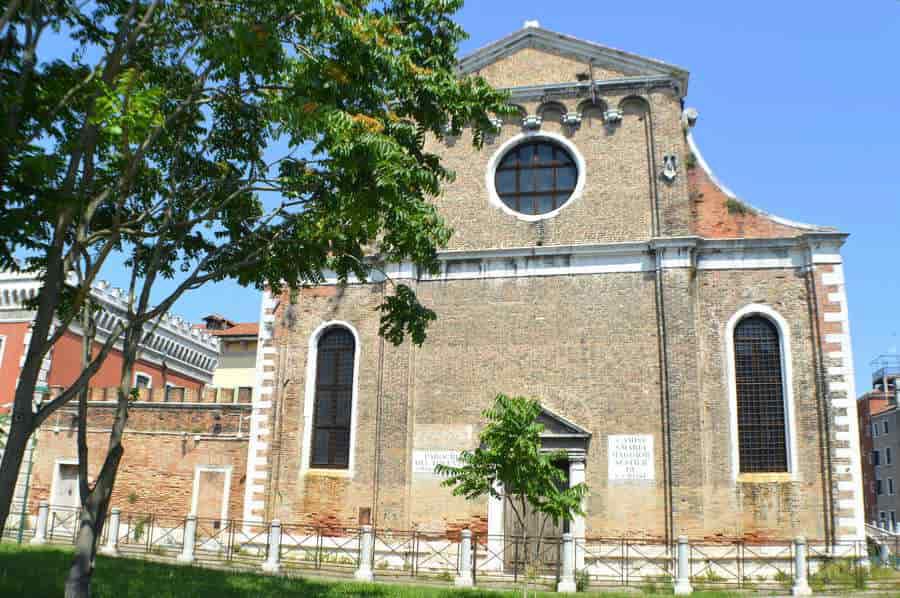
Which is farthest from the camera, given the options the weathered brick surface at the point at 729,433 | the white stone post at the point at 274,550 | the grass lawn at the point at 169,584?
the white stone post at the point at 274,550

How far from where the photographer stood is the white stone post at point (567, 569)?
16672mm

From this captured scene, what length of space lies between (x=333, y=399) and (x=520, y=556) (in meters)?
5.93

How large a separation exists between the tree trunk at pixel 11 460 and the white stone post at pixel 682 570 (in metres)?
12.2

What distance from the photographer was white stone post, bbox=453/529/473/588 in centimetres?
1703

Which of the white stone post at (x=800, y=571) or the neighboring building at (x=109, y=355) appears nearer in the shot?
the white stone post at (x=800, y=571)

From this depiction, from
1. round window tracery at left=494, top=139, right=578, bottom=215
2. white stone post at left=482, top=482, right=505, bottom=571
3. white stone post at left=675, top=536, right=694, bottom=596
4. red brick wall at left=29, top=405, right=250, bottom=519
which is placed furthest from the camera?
red brick wall at left=29, top=405, right=250, bottom=519

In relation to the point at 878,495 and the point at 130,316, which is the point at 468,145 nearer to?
the point at 130,316

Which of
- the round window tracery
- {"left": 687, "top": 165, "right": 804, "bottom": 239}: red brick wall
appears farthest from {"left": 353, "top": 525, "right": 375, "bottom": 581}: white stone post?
{"left": 687, "top": 165, "right": 804, "bottom": 239}: red brick wall

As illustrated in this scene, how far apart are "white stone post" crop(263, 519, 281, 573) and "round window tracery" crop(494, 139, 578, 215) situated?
372 inches

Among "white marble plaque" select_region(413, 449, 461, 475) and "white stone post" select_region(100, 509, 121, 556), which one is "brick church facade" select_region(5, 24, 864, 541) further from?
"white stone post" select_region(100, 509, 121, 556)

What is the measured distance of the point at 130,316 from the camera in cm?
1090

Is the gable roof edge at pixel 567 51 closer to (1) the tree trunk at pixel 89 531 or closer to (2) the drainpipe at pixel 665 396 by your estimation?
(2) the drainpipe at pixel 665 396

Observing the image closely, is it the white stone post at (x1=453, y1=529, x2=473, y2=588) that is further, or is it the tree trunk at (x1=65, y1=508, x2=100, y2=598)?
the white stone post at (x1=453, y1=529, x2=473, y2=588)

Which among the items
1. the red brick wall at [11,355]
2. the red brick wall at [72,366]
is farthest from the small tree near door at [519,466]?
the red brick wall at [11,355]
